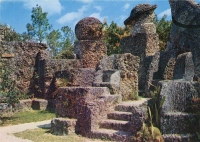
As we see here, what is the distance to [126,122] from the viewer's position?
27.8 ft

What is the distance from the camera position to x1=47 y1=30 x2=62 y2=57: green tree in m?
33.8

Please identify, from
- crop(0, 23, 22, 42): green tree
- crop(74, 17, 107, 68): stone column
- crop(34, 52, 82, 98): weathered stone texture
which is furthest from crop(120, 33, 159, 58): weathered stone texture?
crop(0, 23, 22, 42): green tree

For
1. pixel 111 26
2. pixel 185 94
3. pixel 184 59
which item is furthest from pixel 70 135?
pixel 111 26

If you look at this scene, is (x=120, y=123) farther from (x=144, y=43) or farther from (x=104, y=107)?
(x=144, y=43)

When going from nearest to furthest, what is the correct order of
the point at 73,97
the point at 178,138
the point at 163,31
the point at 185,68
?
the point at 178,138, the point at 73,97, the point at 185,68, the point at 163,31

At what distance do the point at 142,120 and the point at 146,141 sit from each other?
62cm

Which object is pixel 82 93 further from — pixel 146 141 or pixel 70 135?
pixel 146 141

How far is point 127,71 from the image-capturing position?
472 inches

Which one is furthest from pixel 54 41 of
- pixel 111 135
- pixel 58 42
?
pixel 111 135

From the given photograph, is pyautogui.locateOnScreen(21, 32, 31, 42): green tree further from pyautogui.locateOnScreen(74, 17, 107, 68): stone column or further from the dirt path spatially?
the dirt path

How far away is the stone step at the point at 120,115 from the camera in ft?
28.8

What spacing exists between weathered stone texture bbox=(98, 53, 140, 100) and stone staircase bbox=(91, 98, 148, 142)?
1.97m

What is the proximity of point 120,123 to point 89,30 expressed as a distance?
31.9ft

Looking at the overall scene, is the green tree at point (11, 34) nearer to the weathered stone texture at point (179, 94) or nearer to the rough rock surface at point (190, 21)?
the rough rock surface at point (190, 21)
